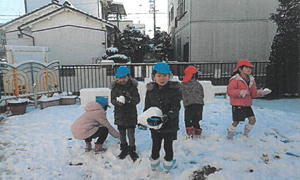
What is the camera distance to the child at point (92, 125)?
3350 millimetres

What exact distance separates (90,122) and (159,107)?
1290mm

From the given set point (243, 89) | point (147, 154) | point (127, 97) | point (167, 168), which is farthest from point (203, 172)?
point (243, 89)

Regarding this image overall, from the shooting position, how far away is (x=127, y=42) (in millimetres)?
17391

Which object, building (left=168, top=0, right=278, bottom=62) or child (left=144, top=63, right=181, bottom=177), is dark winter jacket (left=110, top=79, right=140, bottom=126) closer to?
child (left=144, top=63, right=181, bottom=177)

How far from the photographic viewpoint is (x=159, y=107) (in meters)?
2.73

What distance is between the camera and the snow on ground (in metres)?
2.88

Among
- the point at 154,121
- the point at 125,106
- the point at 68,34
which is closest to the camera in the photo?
the point at 154,121

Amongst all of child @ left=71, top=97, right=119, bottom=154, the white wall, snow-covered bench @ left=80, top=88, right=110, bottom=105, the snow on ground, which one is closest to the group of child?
child @ left=71, top=97, right=119, bottom=154

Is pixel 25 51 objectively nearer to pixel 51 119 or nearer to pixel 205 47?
pixel 51 119

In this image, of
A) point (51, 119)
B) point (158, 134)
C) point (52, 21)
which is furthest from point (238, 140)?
point (52, 21)

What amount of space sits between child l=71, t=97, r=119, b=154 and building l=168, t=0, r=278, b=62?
10494 millimetres

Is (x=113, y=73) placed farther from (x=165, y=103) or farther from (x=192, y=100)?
(x=165, y=103)

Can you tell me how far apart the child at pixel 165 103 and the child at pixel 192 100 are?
1.27m

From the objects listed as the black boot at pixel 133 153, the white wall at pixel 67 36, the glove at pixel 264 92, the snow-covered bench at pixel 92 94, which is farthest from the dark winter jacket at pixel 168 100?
the white wall at pixel 67 36
